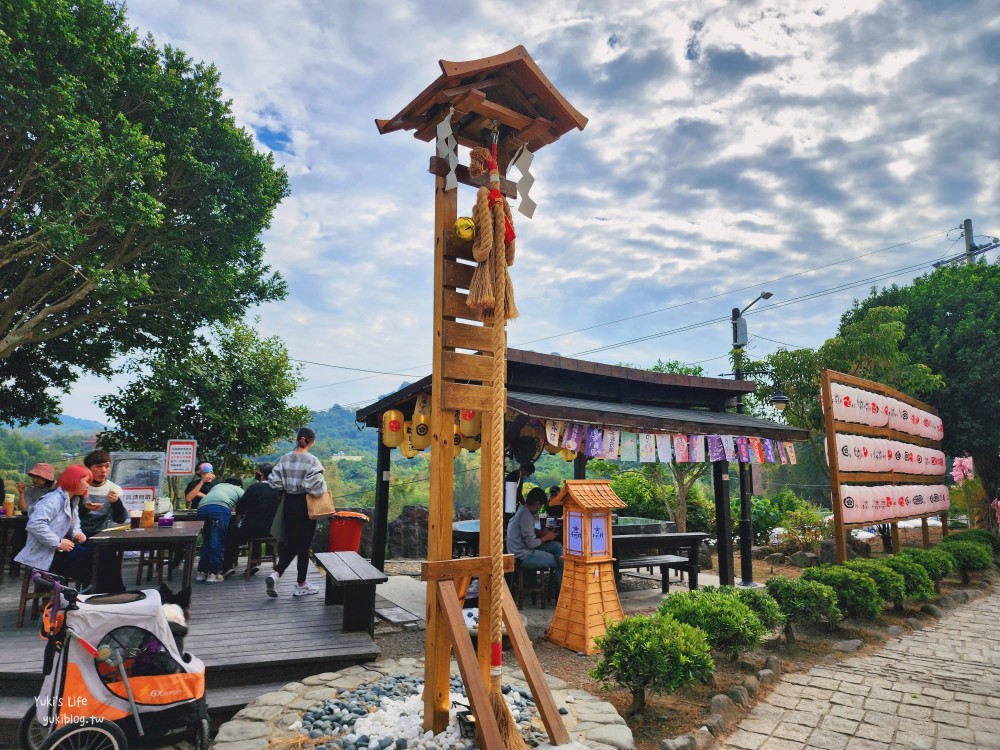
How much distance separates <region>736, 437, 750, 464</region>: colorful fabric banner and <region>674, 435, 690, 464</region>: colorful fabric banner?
1.00 meters

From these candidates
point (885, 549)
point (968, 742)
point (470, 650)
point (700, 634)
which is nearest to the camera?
point (470, 650)

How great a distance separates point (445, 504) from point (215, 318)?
42.9 ft

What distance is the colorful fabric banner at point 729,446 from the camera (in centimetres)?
816

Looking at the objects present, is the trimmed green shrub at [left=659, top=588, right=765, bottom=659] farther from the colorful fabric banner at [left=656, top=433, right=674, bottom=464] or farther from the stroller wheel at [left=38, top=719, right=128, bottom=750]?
the stroller wheel at [left=38, top=719, right=128, bottom=750]

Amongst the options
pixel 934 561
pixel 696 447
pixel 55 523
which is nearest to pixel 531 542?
pixel 696 447

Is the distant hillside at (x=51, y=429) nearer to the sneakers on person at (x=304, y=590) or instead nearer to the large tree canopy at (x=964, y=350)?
the sneakers on person at (x=304, y=590)

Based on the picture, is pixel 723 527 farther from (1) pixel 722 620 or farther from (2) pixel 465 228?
(2) pixel 465 228

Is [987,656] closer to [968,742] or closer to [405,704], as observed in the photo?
[968,742]

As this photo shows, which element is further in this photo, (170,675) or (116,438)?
(116,438)

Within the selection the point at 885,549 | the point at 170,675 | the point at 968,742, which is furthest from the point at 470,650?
the point at 885,549

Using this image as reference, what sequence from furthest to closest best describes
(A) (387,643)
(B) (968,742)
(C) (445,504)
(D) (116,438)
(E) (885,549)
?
(E) (885,549) < (D) (116,438) < (A) (387,643) < (B) (968,742) < (C) (445,504)

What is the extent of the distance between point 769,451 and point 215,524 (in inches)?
312

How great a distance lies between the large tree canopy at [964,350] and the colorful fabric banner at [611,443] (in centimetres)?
1337

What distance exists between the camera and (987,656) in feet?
19.7
